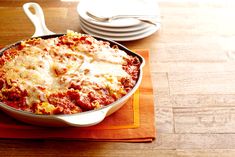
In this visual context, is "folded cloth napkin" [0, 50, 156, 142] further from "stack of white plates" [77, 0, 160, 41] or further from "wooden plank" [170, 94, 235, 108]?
"stack of white plates" [77, 0, 160, 41]

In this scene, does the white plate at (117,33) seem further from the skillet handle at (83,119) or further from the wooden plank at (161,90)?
the skillet handle at (83,119)

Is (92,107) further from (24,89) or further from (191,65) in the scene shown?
(191,65)

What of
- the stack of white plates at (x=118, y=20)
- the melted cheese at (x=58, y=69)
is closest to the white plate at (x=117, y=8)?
the stack of white plates at (x=118, y=20)

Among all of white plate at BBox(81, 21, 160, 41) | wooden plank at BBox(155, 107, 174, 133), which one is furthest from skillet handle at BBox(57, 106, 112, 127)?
white plate at BBox(81, 21, 160, 41)

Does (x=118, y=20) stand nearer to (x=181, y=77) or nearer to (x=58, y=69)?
(x=181, y=77)

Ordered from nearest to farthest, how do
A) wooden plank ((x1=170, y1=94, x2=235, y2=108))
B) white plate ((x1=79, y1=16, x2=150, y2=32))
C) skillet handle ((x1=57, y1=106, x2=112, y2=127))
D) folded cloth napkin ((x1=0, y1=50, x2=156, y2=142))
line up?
skillet handle ((x1=57, y1=106, x2=112, y2=127)) < folded cloth napkin ((x1=0, y1=50, x2=156, y2=142)) < wooden plank ((x1=170, y1=94, x2=235, y2=108)) < white plate ((x1=79, y1=16, x2=150, y2=32))

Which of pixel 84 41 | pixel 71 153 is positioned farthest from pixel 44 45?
pixel 71 153

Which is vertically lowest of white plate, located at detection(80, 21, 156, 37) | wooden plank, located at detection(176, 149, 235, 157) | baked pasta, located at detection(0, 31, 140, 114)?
wooden plank, located at detection(176, 149, 235, 157)
